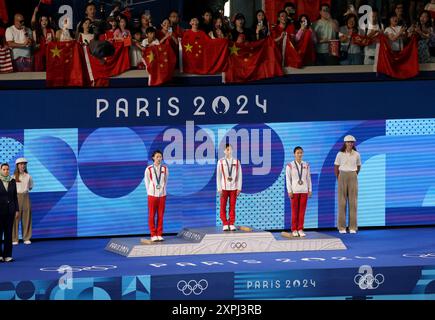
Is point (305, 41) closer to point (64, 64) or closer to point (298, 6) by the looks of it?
point (298, 6)

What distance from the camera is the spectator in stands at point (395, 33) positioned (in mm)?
22453

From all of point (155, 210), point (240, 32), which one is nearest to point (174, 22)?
point (240, 32)

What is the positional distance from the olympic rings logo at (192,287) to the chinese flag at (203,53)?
453 centimetres

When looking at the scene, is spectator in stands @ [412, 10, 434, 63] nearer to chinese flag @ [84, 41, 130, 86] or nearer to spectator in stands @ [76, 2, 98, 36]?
chinese flag @ [84, 41, 130, 86]

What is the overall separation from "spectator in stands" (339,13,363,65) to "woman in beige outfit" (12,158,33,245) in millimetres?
5718

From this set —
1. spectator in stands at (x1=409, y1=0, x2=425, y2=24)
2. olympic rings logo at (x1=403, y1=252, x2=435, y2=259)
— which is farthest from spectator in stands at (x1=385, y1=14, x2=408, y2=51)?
olympic rings logo at (x1=403, y1=252, x2=435, y2=259)

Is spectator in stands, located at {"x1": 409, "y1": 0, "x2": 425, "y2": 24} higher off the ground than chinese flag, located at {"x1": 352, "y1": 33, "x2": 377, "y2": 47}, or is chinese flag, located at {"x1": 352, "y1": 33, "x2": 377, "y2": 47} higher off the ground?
spectator in stands, located at {"x1": 409, "y1": 0, "x2": 425, "y2": 24}

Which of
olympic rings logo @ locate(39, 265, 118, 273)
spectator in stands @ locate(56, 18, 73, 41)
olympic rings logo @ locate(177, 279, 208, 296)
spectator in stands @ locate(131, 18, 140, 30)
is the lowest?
olympic rings logo @ locate(177, 279, 208, 296)

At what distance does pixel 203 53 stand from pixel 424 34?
3.88 m

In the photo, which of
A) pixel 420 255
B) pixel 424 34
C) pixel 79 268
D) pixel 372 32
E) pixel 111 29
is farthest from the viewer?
pixel 424 34

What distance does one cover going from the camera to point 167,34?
21.5 meters

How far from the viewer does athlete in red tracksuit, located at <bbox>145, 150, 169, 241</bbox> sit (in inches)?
792

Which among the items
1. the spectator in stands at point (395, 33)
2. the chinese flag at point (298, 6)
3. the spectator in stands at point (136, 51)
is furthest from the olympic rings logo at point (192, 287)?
the spectator in stands at point (395, 33)
